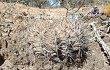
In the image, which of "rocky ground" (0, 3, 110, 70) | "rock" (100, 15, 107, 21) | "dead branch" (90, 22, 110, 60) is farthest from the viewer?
"rock" (100, 15, 107, 21)

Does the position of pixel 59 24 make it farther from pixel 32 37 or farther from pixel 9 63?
pixel 9 63

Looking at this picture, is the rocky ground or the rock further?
the rock

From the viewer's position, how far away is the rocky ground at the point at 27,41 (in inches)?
272

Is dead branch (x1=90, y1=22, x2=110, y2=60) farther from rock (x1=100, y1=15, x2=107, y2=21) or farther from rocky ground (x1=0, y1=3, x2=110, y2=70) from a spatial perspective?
rock (x1=100, y1=15, x2=107, y2=21)

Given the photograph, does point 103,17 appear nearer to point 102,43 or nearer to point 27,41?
point 102,43

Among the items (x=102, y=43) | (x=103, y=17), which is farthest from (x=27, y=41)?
(x=103, y=17)

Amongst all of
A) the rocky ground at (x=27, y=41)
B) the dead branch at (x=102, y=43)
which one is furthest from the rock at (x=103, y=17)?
the rocky ground at (x=27, y=41)

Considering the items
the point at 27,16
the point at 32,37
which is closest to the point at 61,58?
the point at 32,37

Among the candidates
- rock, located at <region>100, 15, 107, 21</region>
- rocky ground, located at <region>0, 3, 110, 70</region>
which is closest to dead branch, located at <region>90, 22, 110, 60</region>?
rocky ground, located at <region>0, 3, 110, 70</region>

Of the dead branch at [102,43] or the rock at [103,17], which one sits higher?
the rock at [103,17]

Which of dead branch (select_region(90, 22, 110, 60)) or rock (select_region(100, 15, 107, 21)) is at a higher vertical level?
rock (select_region(100, 15, 107, 21))

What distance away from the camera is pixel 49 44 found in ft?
22.4

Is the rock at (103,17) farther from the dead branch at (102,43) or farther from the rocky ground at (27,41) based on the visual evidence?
the rocky ground at (27,41)

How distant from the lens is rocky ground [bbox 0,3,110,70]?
6.91m
